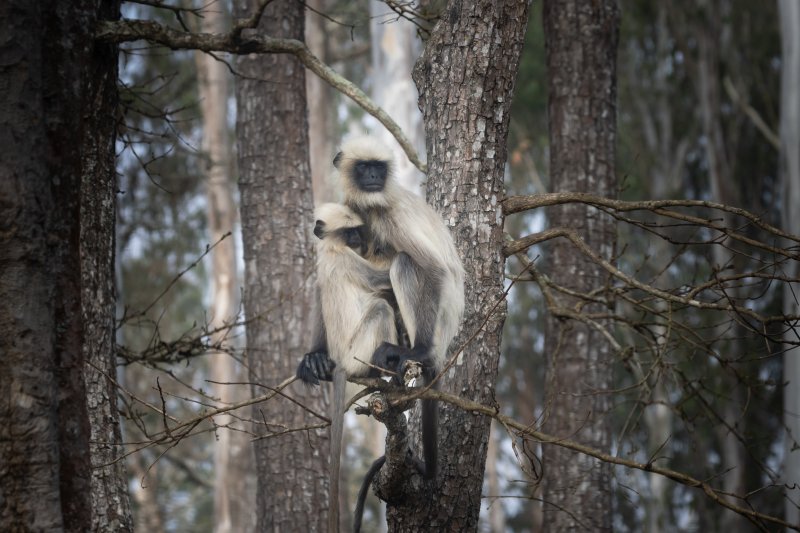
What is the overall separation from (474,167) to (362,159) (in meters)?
1.03

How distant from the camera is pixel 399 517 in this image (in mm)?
4934

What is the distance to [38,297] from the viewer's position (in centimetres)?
380

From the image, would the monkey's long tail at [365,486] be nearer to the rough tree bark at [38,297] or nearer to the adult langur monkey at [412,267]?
the adult langur monkey at [412,267]

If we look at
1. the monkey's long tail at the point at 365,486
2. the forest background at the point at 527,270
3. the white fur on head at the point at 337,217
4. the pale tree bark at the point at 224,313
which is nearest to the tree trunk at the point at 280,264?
the forest background at the point at 527,270

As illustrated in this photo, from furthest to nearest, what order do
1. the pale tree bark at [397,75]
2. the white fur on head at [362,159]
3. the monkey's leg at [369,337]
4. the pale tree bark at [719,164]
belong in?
the pale tree bark at [719,164] < the pale tree bark at [397,75] < the white fur on head at [362,159] < the monkey's leg at [369,337]

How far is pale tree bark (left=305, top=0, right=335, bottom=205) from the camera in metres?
19.8

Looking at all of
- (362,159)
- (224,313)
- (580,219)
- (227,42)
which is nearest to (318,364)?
(362,159)

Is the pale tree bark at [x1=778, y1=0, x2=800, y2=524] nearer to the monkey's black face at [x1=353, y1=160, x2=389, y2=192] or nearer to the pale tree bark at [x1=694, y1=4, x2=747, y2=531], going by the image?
the pale tree bark at [x1=694, y1=4, x2=747, y2=531]

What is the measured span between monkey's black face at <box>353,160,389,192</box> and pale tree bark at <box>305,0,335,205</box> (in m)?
13.2

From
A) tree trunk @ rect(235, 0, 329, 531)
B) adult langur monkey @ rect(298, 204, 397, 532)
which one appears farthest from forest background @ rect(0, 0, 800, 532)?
adult langur monkey @ rect(298, 204, 397, 532)

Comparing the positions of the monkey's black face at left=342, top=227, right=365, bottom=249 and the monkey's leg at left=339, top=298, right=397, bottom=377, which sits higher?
the monkey's black face at left=342, top=227, right=365, bottom=249

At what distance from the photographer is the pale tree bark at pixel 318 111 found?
64.8ft

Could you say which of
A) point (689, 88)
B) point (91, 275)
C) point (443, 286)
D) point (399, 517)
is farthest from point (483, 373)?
point (689, 88)

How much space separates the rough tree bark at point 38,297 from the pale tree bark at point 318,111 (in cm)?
1499
